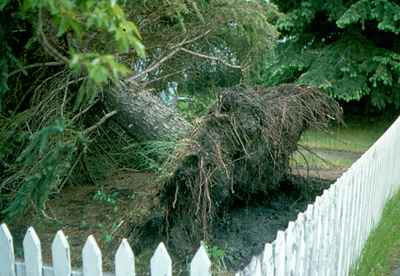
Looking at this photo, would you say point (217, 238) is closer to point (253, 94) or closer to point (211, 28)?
point (253, 94)

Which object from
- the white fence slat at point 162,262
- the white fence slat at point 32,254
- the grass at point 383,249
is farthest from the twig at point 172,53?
the white fence slat at point 162,262

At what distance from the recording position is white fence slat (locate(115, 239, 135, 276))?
2469 millimetres

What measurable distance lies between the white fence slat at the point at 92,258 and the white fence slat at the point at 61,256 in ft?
0.43

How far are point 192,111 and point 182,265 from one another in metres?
3.84

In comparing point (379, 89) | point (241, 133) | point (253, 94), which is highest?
point (379, 89)

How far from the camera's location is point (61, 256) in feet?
8.82

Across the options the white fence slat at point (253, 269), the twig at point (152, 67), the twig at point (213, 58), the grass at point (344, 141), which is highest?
the twig at point (213, 58)

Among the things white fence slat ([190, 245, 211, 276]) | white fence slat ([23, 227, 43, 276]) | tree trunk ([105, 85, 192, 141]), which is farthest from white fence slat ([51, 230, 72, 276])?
tree trunk ([105, 85, 192, 141])

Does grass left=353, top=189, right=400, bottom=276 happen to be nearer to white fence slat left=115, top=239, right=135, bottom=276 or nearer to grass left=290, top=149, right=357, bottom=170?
grass left=290, top=149, right=357, bottom=170

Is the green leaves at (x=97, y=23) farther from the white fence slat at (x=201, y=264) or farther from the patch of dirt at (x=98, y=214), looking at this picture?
the patch of dirt at (x=98, y=214)

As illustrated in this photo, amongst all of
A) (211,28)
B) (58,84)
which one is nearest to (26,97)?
(58,84)

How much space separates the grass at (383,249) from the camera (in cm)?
439

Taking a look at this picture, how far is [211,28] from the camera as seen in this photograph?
6.01m

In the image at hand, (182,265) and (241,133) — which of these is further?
(241,133)
